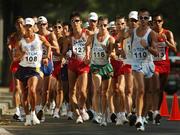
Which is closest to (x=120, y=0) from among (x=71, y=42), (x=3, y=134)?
(x=71, y=42)

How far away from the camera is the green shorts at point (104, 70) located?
16.7 m

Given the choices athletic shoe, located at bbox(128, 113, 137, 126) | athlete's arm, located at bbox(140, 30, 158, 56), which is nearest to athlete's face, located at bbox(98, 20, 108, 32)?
athlete's arm, located at bbox(140, 30, 158, 56)

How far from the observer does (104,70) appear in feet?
54.9

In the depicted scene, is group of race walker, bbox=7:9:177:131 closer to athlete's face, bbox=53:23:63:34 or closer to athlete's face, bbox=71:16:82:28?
athlete's face, bbox=71:16:82:28

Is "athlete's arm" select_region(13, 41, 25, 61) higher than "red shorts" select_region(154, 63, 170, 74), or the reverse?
"athlete's arm" select_region(13, 41, 25, 61)

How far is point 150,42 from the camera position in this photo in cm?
1552

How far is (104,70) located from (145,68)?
4.56 ft

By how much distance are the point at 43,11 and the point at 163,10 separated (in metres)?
7.33

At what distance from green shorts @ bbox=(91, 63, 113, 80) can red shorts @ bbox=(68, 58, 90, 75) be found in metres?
0.19

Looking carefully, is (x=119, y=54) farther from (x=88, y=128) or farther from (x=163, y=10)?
(x=163, y=10)

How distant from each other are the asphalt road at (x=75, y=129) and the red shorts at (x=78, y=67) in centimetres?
101

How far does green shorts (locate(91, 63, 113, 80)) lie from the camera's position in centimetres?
1672

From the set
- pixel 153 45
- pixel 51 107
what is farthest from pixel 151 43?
pixel 51 107

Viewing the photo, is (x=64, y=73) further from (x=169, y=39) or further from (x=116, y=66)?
(x=169, y=39)
